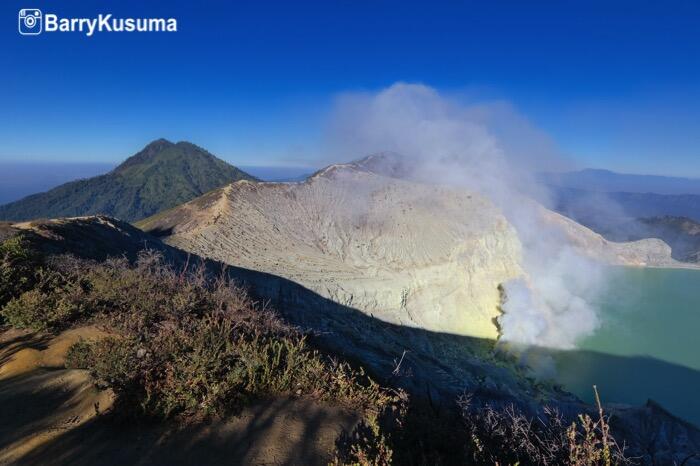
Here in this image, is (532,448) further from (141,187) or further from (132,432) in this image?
(141,187)

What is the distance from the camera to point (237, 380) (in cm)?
425

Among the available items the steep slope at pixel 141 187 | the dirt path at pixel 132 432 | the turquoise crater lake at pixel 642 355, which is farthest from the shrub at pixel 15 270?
the steep slope at pixel 141 187

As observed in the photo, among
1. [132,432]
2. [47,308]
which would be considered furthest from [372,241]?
→ [132,432]

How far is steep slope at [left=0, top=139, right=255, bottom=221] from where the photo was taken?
99.1 meters

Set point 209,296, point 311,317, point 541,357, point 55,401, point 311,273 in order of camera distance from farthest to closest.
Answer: point 541,357 < point 311,273 < point 311,317 < point 209,296 < point 55,401

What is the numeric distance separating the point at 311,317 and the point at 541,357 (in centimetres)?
1970

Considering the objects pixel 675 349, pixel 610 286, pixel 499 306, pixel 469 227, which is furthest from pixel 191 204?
pixel 610 286

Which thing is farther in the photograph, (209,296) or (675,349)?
(675,349)

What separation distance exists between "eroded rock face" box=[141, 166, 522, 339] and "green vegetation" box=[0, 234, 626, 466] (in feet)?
61.2

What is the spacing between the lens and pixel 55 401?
4.23 metres

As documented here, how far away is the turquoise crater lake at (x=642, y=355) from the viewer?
82.8 ft

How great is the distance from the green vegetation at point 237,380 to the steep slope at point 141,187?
107277 millimetres

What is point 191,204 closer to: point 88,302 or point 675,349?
point 88,302

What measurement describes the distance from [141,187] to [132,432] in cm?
12878
